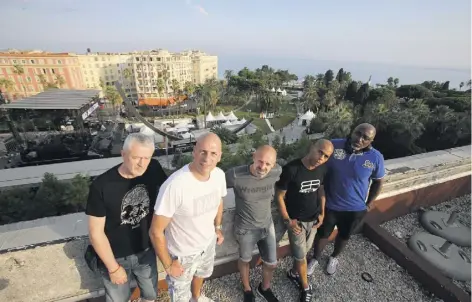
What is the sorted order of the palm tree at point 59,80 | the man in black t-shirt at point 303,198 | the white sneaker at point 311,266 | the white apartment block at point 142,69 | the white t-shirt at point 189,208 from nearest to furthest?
the white t-shirt at point 189,208
the man in black t-shirt at point 303,198
the white sneaker at point 311,266
the palm tree at point 59,80
the white apartment block at point 142,69

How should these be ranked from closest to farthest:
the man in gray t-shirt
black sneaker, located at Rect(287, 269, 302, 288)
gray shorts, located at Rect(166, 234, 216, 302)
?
gray shorts, located at Rect(166, 234, 216, 302) < the man in gray t-shirt < black sneaker, located at Rect(287, 269, 302, 288)

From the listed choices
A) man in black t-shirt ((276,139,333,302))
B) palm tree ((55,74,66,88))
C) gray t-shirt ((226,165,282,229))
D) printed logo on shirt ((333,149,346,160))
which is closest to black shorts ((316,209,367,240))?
man in black t-shirt ((276,139,333,302))

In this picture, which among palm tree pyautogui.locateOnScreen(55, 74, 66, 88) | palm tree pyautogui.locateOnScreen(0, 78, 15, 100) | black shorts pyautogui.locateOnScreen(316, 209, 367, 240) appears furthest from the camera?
palm tree pyautogui.locateOnScreen(55, 74, 66, 88)

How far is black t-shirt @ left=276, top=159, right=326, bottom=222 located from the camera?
2666 mm

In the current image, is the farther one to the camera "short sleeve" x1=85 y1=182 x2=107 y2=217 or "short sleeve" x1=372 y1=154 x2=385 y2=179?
"short sleeve" x1=372 y1=154 x2=385 y2=179

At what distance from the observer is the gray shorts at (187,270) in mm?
2252

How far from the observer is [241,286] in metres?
3.17

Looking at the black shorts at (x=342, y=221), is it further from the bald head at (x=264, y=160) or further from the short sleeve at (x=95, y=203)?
the short sleeve at (x=95, y=203)

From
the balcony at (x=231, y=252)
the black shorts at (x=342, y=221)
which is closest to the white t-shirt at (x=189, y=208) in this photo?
the balcony at (x=231, y=252)

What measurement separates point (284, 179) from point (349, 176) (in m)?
0.88

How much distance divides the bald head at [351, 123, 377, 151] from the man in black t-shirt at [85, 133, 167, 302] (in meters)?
A: 2.21

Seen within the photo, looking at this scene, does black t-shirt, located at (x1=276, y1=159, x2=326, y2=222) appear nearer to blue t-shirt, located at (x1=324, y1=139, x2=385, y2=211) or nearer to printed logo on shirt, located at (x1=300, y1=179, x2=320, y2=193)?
printed logo on shirt, located at (x1=300, y1=179, x2=320, y2=193)

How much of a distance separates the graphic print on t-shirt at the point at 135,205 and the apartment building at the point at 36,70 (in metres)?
58.0

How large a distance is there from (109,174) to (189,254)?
102 centimetres
